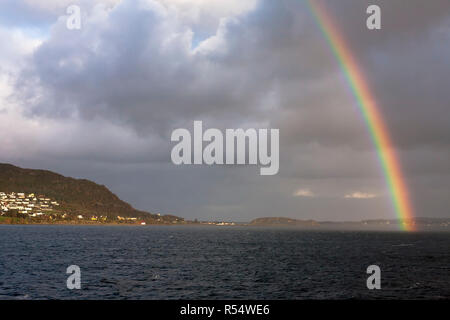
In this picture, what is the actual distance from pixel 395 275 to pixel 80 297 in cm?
5864

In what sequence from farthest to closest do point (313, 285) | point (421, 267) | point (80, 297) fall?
1. point (421, 267)
2. point (313, 285)
3. point (80, 297)

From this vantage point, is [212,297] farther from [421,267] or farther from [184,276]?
[421,267]

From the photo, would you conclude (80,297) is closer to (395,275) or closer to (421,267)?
(395,275)

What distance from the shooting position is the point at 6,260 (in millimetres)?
99250

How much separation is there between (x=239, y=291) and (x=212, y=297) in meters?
6.21

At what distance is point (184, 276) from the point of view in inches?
3017

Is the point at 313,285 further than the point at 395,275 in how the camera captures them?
No
